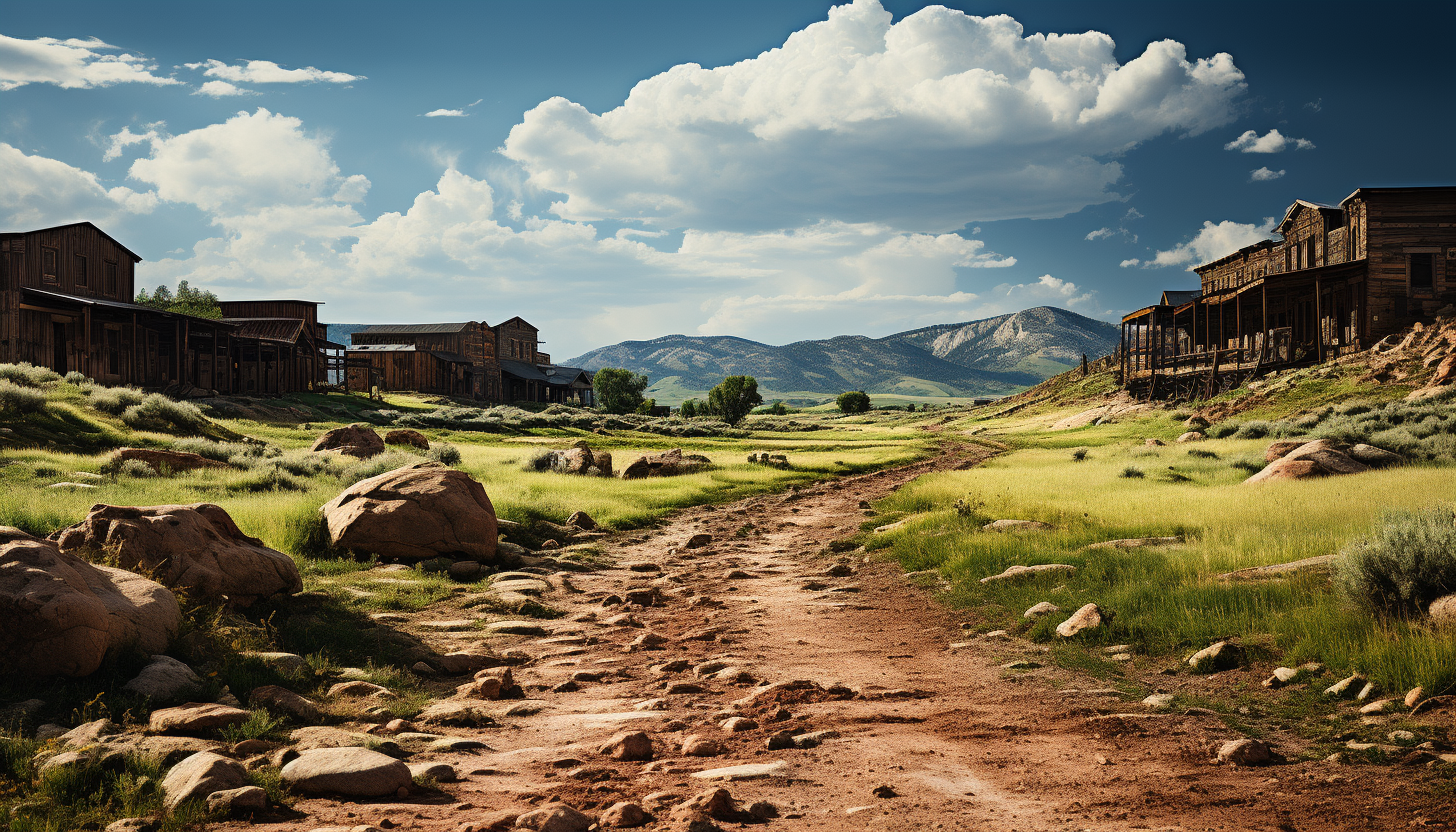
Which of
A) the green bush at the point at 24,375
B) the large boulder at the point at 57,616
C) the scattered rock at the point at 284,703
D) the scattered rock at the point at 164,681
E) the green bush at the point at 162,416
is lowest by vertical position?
the scattered rock at the point at 284,703

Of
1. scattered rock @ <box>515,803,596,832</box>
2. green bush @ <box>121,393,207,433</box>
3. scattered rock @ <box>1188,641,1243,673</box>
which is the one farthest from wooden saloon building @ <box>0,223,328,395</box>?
scattered rock @ <box>1188,641,1243,673</box>

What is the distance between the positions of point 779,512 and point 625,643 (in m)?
13.4

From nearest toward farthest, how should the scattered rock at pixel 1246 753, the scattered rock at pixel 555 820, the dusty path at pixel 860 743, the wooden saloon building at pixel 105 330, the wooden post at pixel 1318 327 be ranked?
the scattered rock at pixel 555 820
the dusty path at pixel 860 743
the scattered rock at pixel 1246 753
the wooden post at pixel 1318 327
the wooden saloon building at pixel 105 330

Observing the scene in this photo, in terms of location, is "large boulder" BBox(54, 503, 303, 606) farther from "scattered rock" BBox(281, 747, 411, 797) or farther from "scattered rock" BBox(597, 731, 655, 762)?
"scattered rock" BBox(597, 731, 655, 762)

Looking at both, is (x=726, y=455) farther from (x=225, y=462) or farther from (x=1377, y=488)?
(x=1377, y=488)

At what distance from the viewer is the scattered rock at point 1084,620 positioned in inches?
342

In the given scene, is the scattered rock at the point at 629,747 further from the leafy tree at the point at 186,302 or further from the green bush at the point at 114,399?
the leafy tree at the point at 186,302

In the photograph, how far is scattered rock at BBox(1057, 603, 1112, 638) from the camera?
8695 millimetres

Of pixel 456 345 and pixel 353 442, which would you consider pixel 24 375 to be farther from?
pixel 456 345

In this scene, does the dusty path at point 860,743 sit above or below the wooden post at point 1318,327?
below

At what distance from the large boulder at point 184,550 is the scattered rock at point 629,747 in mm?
5289

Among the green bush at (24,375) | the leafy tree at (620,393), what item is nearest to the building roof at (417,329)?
the leafy tree at (620,393)

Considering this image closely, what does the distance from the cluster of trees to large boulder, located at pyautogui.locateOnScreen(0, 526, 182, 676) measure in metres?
67.8

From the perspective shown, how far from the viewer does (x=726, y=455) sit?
130 feet
